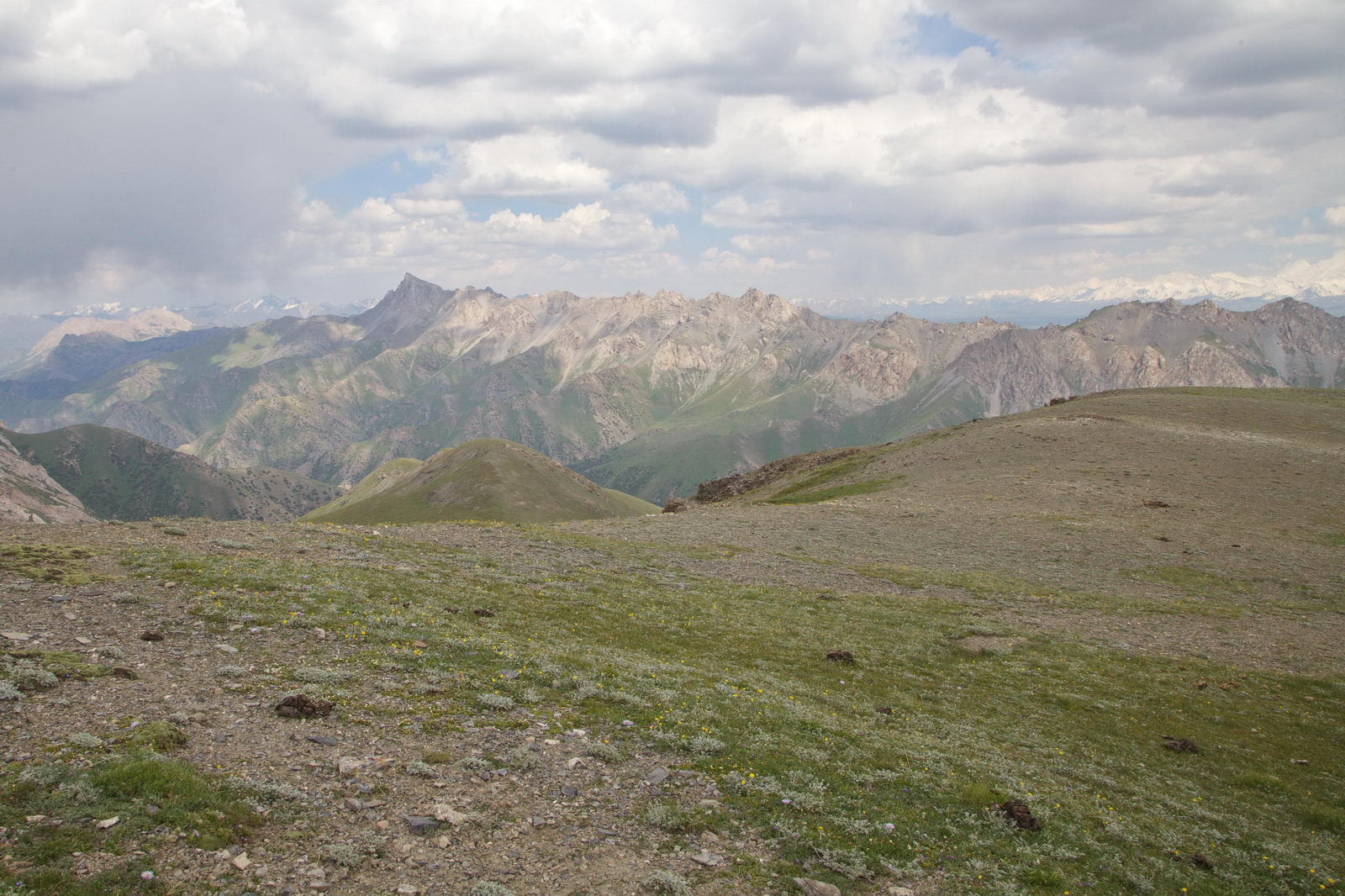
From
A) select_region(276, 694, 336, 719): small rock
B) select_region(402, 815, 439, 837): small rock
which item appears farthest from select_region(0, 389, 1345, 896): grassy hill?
select_region(276, 694, 336, 719): small rock

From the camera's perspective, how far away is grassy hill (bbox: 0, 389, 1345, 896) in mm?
12312

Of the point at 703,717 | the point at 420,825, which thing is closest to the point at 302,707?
the point at 420,825

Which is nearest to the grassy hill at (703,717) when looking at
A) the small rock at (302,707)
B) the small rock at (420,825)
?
the small rock at (420,825)

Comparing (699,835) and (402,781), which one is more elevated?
(402,781)

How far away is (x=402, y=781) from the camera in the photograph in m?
13.8

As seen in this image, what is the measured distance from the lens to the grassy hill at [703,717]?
12.3 m

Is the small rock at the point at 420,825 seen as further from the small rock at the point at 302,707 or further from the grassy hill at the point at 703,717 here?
the small rock at the point at 302,707

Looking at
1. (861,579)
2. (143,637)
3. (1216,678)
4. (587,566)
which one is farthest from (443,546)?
(1216,678)

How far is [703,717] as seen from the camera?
61.5 feet

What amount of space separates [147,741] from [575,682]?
10144mm

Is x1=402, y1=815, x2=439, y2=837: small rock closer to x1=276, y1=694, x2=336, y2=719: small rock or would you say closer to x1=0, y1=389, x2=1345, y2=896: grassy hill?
x1=0, y1=389, x2=1345, y2=896: grassy hill

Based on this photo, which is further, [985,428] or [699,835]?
[985,428]

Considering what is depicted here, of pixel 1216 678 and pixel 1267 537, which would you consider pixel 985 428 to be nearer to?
pixel 1267 537

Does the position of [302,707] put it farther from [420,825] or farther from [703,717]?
[703,717]
